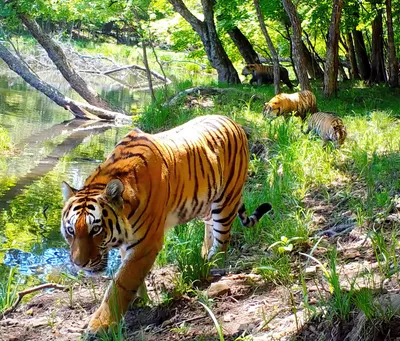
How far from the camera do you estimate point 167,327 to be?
11.8ft

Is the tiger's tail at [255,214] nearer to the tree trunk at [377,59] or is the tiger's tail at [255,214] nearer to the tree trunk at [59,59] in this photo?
the tree trunk at [59,59]

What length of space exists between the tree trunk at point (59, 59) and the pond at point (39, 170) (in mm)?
961

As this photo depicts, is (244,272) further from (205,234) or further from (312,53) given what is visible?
(312,53)

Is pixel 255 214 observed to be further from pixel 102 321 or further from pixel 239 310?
pixel 102 321

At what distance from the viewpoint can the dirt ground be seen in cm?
287

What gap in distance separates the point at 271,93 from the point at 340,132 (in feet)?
20.9

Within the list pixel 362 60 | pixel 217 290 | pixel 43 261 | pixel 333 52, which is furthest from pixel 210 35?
pixel 217 290

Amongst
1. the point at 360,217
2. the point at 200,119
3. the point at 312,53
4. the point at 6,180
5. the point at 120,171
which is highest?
the point at 312,53

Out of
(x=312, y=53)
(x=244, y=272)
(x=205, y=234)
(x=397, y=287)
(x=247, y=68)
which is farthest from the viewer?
(x=312, y=53)

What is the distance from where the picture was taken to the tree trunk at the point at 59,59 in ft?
53.8

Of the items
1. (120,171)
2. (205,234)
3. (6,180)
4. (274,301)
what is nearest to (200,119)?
(205,234)

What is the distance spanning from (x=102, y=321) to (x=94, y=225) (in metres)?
0.61

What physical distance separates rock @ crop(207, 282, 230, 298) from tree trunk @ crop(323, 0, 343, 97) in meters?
9.65

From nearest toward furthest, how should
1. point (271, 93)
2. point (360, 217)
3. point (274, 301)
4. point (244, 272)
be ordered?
point (274, 301), point (244, 272), point (360, 217), point (271, 93)
